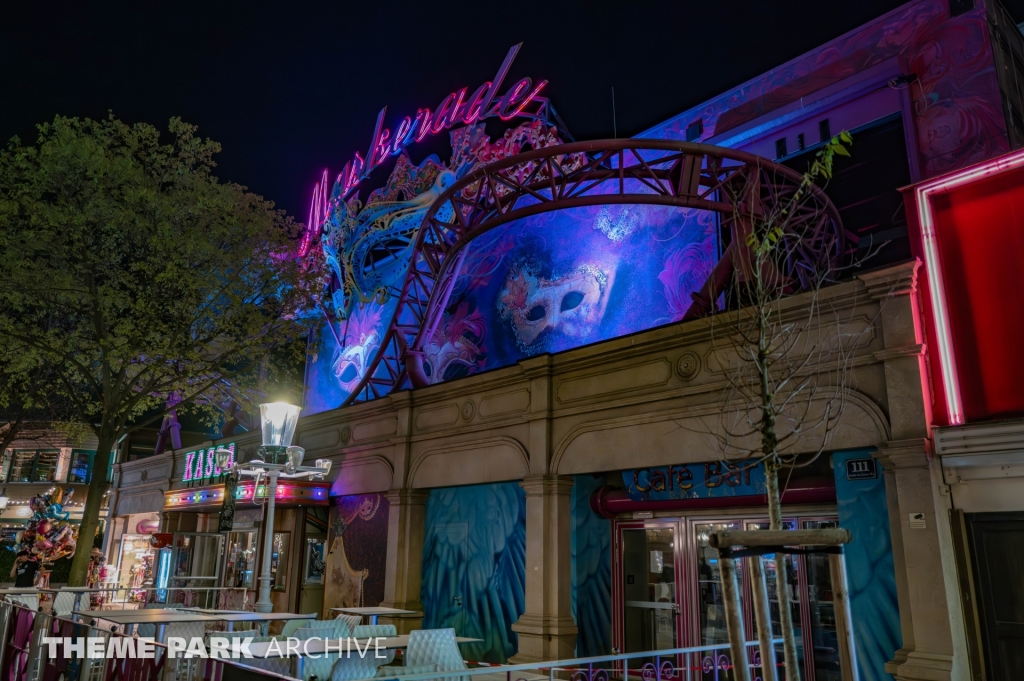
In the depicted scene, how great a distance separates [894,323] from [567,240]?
10164 millimetres

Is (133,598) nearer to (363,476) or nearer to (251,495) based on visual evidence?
(251,495)

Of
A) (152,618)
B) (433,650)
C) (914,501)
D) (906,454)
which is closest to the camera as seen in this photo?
(433,650)

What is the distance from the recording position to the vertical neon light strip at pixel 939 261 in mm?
9078

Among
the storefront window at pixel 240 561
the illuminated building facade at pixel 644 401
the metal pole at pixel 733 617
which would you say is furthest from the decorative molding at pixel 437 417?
the metal pole at pixel 733 617

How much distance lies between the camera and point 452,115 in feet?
72.0

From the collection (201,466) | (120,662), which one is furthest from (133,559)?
(120,662)

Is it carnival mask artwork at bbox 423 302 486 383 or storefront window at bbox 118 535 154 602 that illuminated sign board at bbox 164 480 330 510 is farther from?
storefront window at bbox 118 535 154 602

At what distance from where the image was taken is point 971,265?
934 cm

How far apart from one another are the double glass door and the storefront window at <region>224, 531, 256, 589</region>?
12.7 m

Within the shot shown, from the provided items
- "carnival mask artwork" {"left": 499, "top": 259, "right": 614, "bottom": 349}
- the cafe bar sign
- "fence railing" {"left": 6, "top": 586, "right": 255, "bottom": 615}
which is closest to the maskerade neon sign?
"carnival mask artwork" {"left": 499, "top": 259, "right": 614, "bottom": 349}

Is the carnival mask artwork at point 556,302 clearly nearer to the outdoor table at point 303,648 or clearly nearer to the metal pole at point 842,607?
the outdoor table at point 303,648

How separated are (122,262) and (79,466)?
39.2 metres

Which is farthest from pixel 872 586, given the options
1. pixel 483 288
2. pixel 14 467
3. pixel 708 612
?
pixel 14 467

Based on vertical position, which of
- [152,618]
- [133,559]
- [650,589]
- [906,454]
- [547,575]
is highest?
[906,454]
